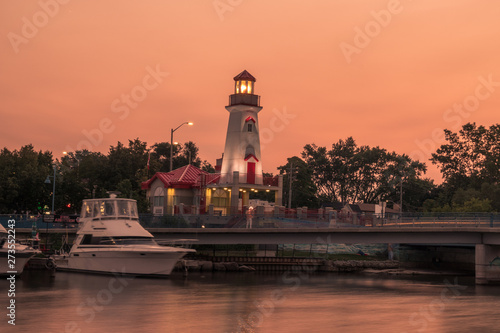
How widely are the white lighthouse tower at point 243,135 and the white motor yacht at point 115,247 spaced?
23619mm

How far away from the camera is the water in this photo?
35.1 meters

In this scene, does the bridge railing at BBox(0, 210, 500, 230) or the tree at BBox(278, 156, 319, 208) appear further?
the tree at BBox(278, 156, 319, 208)

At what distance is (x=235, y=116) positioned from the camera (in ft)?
273

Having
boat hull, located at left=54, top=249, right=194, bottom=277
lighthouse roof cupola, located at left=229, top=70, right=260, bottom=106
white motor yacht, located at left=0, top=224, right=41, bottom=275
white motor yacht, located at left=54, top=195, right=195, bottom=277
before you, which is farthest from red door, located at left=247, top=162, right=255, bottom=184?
white motor yacht, located at left=0, top=224, right=41, bottom=275

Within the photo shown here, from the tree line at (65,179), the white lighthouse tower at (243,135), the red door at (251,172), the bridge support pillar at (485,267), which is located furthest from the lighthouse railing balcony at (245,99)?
the bridge support pillar at (485,267)

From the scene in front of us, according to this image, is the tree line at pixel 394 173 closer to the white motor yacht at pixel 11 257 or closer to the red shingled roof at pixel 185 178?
the red shingled roof at pixel 185 178

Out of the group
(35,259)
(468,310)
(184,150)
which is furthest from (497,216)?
(184,150)

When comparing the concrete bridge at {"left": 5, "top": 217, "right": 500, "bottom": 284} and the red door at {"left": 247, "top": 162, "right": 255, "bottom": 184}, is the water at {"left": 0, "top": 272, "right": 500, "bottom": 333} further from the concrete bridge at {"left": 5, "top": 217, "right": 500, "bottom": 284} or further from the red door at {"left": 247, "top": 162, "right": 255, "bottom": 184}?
the red door at {"left": 247, "top": 162, "right": 255, "bottom": 184}

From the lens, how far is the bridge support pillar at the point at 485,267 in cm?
6131

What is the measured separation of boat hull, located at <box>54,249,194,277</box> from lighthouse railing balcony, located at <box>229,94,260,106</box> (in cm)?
3066

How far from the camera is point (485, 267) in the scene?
61.6 meters

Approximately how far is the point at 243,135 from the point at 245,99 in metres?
4.26

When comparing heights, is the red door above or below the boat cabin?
above

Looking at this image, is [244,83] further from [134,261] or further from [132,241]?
[134,261]
